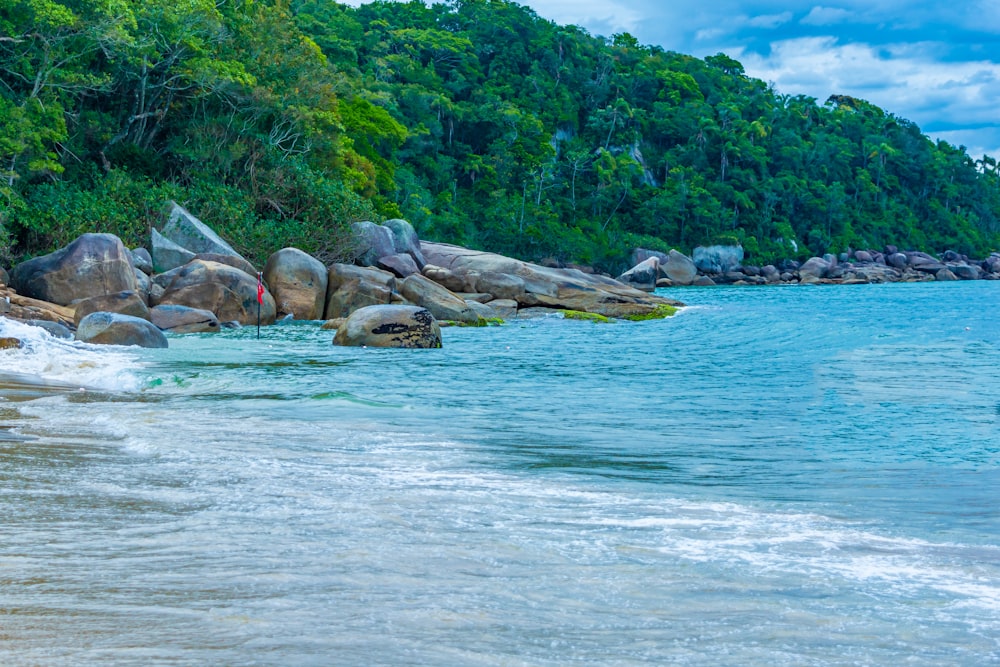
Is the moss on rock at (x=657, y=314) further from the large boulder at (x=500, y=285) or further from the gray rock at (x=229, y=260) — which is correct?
the gray rock at (x=229, y=260)

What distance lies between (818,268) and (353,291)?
60404mm

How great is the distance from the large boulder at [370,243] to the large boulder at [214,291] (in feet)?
27.2

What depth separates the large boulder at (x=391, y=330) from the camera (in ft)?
57.1

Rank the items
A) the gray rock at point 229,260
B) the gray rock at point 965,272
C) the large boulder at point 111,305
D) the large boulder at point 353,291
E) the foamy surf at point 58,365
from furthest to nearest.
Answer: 1. the gray rock at point 965,272
2. the large boulder at point 353,291
3. the gray rock at point 229,260
4. the large boulder at point 111,305
5. the foamy surf at point 58,365

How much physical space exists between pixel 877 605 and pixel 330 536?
92.0 inches

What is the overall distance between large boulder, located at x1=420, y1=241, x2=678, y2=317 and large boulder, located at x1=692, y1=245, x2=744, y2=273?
44.2 metres

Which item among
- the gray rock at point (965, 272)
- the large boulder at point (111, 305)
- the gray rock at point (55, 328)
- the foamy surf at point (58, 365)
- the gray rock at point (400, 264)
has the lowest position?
the foamy surf at point (58, 365)

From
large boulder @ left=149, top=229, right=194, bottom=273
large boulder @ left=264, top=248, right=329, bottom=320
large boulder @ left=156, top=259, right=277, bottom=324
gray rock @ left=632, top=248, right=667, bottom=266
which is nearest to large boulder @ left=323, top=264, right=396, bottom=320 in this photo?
large boulder @ left=264, top=248, right=329, bottom=320

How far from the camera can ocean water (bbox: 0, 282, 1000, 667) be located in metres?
3.19

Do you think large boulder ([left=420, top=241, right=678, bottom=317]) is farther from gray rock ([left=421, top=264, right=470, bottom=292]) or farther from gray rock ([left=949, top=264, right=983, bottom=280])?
gray rock ([left=949, top=264, right=983, bottom=280])

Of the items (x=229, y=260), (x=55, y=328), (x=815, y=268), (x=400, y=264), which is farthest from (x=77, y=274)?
(x=815, y=268)

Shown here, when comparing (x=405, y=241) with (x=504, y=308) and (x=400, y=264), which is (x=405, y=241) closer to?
(x=400, y=264)

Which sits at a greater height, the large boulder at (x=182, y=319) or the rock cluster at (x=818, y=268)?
the rock cluster at (x=818, y=268)

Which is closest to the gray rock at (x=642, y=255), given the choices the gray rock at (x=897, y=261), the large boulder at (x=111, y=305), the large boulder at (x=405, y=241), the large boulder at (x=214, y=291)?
the gray rock at (x=897, y=261)
